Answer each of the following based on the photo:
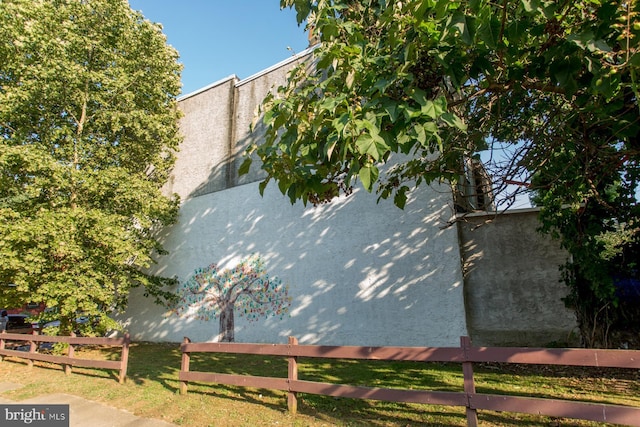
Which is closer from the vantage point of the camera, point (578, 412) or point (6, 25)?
point (578, 412)

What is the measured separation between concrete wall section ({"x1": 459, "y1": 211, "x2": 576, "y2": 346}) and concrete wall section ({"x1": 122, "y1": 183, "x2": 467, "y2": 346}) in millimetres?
474

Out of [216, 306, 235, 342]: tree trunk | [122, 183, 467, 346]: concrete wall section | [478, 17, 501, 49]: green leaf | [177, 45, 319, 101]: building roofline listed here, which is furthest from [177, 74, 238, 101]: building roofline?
[478, 17, 501, 49]: green leaf

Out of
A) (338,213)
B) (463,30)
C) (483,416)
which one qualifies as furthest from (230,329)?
(463,30)

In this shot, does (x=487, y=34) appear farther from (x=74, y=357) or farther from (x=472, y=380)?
(x=74, y=357)

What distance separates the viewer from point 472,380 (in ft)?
13.4

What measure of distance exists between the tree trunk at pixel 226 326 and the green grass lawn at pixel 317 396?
2.32 metres

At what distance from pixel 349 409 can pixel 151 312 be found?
36.6 feet

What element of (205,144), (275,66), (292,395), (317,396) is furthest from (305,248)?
(275,66)

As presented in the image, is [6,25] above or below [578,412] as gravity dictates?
above

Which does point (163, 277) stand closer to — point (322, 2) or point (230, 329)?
point (230, 329)

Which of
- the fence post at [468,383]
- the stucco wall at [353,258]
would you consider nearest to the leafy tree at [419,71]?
the fence post at [468,383]

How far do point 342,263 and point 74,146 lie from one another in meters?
8.89

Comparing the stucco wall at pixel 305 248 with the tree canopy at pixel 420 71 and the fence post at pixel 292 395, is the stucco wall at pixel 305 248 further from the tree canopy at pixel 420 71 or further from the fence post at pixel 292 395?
the tree canopy at pixel 420 71

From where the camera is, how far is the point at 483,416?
4582 mm
